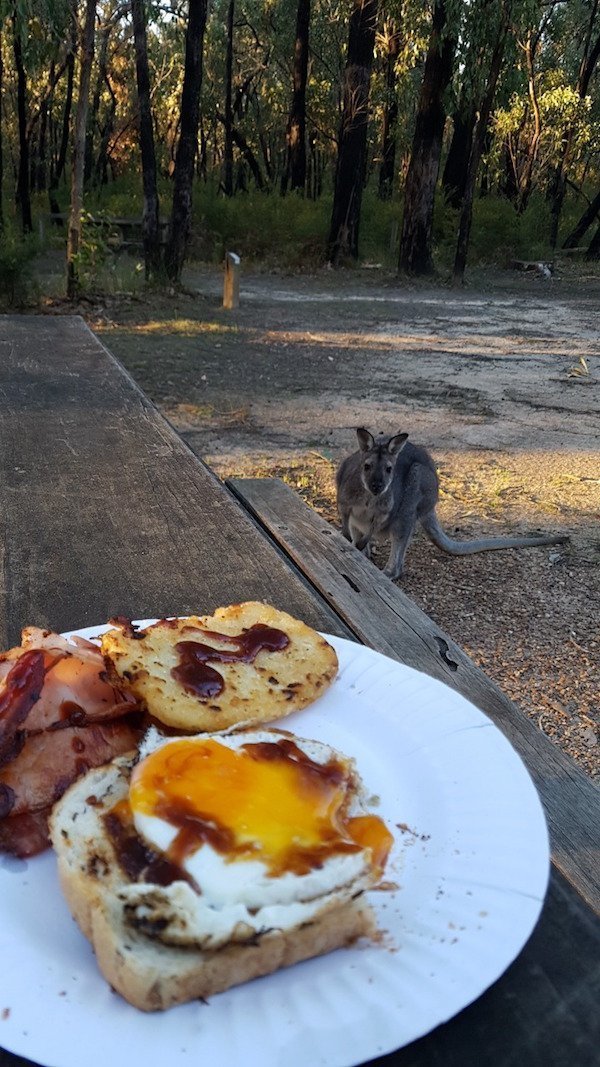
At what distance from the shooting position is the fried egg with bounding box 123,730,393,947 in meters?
0.59

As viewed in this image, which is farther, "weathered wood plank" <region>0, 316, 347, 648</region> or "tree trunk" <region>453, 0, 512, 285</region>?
"tree trunk" <region>453, 0, 512, 285</region>

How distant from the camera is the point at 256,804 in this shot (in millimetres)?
646

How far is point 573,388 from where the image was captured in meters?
6.99

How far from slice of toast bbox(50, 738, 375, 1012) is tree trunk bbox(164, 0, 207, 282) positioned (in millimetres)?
10495

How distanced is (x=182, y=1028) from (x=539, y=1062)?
0.78 ft

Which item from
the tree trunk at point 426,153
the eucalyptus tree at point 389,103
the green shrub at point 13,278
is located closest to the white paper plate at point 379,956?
the green shrub at point 13,278

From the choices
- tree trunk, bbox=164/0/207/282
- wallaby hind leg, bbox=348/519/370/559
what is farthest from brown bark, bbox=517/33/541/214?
wallaby hind leg, bbox=348/519/370/559

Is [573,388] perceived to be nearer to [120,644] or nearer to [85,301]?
[85,301]

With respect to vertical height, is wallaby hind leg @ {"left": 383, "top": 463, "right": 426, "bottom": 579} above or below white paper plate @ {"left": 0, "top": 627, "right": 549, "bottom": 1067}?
below

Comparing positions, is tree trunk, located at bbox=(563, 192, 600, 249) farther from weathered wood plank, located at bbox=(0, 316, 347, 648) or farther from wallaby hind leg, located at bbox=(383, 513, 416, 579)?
weathered wood plank, located at bbox=(0, 316, 347, 648)

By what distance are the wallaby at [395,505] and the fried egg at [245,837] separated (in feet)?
9.17

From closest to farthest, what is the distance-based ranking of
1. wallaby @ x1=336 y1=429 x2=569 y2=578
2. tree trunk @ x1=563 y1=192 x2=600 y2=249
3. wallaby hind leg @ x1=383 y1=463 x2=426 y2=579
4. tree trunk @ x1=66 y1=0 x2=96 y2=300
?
wallaby @ x1=336 y1=429 x2=569 y2=578, wallaby hind leg @ x1=383 y1=463 x2=426 y2=579, tree trunk @ x1=66 y1=0 x2=96 y2=300, tree trunk @ x1=563 y1=192 x2=600 y2=249

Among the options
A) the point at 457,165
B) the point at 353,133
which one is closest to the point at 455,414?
the point at 353,133

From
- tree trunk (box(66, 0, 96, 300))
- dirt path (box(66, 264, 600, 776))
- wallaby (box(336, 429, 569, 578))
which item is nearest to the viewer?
dirt path (box(66, 264, 600, 776))
